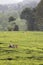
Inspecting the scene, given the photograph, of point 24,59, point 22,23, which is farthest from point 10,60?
point 22,23

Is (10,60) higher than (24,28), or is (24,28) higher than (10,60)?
(10,60)

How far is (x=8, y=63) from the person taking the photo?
1323 cm

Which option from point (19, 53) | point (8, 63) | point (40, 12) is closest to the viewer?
point (8, 63)

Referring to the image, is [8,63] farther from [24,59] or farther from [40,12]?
[40,12]

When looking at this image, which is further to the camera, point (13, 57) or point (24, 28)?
point (24, 28)

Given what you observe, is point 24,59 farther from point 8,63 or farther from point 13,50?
point 13,50

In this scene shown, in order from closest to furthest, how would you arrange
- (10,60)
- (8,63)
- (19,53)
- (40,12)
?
1. (8,63)
2. (10,60)
3. (19,53)
4. (40,12)

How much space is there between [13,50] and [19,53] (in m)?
1.07

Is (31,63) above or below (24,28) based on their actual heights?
above

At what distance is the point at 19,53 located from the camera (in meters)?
16.6

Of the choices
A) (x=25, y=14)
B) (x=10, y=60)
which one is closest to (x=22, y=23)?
(x=25, y=14)

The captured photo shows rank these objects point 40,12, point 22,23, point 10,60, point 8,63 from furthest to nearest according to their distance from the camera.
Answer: point 22,23
point 40,12
point 10,60
point 8,63

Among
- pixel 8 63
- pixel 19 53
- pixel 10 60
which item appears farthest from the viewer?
pixel 19 53

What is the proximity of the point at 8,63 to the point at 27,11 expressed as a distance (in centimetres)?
4201
